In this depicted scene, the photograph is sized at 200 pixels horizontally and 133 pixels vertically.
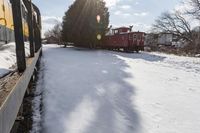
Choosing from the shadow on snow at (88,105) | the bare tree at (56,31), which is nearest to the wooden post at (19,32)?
the shadow on snow at (88,105)

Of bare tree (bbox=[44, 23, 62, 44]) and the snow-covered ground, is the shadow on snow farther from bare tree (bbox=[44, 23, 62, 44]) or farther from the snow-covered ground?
bare tree (bbox=[44, 23, 62, 44])

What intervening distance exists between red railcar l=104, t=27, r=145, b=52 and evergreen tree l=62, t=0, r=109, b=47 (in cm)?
152

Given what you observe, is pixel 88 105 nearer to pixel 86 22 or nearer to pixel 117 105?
pixel 117 105

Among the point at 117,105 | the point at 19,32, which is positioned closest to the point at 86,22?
the point at 117,105

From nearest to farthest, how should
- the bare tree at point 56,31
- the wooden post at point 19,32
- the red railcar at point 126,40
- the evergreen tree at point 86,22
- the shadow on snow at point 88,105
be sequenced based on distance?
the wooden post at point 19,32 < the shadow on snow at point 88,105 < the evergreen tree at point 86,22 < the red railcar at point 126,40 < the bare tree at point 56,31

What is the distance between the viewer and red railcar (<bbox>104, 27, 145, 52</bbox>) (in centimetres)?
2917

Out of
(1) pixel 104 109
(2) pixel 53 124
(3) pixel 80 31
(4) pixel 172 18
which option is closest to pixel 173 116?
(1) pixel 104 109

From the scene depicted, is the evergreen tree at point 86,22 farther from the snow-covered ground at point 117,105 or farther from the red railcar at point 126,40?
the snow-covered ground at point 117,105

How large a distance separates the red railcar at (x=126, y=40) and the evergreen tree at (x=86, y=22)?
1.52 m

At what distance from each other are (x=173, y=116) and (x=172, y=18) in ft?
190

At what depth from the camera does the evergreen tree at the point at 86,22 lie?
28594 mm

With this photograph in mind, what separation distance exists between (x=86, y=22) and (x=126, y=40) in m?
4.00

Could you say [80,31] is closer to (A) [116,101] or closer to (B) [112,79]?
(B) [112,79]

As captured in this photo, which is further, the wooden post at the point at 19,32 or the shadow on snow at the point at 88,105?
the shadow on snow at the point at 88,105
